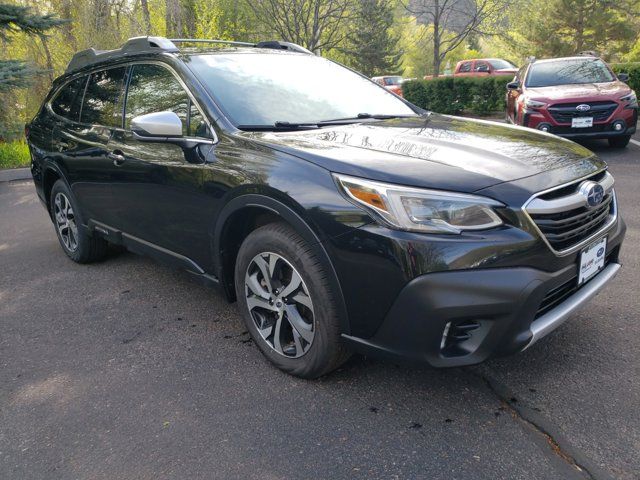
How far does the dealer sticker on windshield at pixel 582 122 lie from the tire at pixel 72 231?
6998mm

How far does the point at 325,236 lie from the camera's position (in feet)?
7.72

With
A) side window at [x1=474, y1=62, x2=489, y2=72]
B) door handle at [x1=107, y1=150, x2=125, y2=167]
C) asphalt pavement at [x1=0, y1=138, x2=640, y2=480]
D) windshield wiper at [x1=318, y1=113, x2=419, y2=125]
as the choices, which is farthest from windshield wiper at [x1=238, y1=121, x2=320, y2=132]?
side window at [x1=474, y1=62, x2=489, y2=72]

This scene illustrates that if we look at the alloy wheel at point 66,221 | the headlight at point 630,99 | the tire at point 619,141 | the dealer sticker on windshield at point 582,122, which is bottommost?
the alloy wheel at point 66,221

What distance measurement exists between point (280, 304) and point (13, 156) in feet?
34.8

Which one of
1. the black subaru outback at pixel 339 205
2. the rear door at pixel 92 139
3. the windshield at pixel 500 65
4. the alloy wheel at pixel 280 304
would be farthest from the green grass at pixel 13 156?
the windshield at pixel 500 65

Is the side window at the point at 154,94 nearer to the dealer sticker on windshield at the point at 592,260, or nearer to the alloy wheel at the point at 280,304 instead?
the alloy wheel at the point at 280,304

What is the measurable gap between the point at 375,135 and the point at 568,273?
1156 millimetres

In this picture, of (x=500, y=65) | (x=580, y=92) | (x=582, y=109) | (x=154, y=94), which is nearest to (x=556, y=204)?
(x=154, y=94)

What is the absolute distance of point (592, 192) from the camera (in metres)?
2.51

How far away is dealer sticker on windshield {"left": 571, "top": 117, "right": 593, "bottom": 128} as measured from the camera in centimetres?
830

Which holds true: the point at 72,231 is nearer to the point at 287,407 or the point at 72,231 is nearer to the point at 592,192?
the point at 287,407

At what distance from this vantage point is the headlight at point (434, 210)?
2.15m

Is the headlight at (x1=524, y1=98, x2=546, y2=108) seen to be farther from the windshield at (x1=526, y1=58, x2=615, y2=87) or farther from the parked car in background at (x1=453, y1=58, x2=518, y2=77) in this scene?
the parked car in background at (x1=453, y1=58, x2=518, y2=77)

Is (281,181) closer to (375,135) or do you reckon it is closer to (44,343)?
(375,135)
